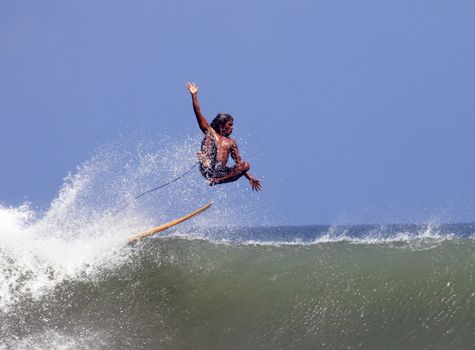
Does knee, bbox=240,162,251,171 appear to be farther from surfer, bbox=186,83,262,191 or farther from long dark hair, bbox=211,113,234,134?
long dark hair, bbox=211,113,234,134

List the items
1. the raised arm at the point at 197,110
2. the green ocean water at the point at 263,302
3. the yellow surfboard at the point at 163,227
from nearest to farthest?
the green ocean water at the point at 263,302, the raised arm at the point at 197,110, the yellow surfboard at the point at 163,227

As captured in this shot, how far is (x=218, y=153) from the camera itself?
9.87 meters

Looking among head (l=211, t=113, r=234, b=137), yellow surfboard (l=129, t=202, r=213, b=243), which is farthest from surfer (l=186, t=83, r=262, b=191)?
yellow surfboard (l=129, t=202, r=213, b=243)

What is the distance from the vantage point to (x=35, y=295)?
9.02 meters

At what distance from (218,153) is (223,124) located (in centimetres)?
46

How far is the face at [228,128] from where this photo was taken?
1001 centimetres

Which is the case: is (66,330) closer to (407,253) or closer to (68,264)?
(68,264)

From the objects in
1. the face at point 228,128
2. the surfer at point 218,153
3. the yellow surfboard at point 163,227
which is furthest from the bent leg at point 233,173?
the yellow surfboard at point 163,227

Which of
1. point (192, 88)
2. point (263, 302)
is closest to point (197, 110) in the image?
point (192, 88)

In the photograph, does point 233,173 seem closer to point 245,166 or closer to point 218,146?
point 245,166

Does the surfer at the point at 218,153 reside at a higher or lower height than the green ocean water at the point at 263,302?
higher

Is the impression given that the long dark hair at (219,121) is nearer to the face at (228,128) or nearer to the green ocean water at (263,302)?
the face at (228,128)

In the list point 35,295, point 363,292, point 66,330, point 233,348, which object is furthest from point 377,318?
point 35,295

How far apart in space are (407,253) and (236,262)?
2.68 m
